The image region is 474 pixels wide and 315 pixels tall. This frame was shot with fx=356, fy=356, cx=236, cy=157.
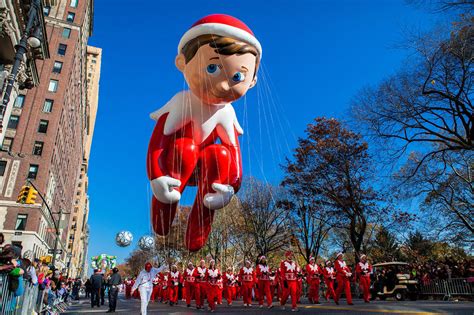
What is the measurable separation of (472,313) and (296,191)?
16.1 metres

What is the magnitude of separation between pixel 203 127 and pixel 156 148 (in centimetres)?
126

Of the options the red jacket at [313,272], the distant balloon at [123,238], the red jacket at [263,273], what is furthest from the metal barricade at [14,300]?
the red jacket at [313,272]

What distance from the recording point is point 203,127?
878 centimetres

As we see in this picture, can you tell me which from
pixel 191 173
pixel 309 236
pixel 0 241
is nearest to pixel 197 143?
pixel 191 173

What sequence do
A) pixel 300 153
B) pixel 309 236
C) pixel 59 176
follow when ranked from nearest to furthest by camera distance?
pixel 300 153 < pixel 309 236 < pixel 59 176

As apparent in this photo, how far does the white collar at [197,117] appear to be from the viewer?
8.70 meters

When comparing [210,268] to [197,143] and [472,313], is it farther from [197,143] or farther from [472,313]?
[472,313]

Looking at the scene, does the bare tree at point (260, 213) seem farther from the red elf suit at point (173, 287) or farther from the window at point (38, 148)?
the window at point (38, 148)

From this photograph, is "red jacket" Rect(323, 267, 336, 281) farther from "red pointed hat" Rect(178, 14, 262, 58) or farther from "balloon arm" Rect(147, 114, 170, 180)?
"red pointed hat" Rect(178, 14, 262, 58)

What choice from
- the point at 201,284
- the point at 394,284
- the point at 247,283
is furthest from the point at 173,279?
the point at 394,284

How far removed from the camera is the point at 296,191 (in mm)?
23484

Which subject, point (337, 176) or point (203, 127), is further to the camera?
point (337, 176)

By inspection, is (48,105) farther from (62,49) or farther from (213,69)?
(213,69)

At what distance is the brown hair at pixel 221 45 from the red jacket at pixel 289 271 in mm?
7376
